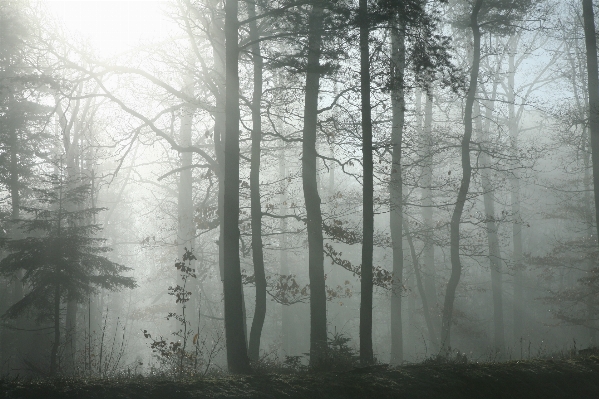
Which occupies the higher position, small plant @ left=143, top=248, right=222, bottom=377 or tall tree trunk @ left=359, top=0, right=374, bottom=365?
tall tree trunk @ left=359, top=0, right=374, bottom=365

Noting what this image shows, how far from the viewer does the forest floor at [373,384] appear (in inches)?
209

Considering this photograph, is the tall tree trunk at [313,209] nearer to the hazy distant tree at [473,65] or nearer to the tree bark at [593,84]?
the hazy distant tree at [473,65]

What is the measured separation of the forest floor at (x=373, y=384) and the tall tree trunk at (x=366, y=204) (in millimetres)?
2108

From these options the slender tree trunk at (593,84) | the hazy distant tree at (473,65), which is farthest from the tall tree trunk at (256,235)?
the slender tree trunk at (593,84)

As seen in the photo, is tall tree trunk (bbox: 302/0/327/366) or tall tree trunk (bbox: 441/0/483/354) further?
tall tree trunk (bbox: 441/0/483/354)

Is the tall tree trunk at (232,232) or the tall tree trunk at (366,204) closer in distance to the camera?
the tall tree trunk at (366,204)

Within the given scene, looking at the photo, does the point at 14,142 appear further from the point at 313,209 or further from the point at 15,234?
the point at 313,209

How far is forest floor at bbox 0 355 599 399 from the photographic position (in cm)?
Result: 530

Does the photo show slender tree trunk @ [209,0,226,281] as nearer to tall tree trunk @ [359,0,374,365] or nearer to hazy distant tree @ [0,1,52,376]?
tall tree trunk @ [359,0,374,365]

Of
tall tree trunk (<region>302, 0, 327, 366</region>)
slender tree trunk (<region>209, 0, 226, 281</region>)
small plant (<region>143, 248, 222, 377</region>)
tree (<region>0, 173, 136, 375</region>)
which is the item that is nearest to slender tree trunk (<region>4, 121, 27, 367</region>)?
tree (<region>0, 173, 136, 375</region>)

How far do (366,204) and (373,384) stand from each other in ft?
13.3

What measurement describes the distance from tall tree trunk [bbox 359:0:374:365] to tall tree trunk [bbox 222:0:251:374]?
233 centimetres

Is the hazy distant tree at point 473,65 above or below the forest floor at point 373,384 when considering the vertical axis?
above

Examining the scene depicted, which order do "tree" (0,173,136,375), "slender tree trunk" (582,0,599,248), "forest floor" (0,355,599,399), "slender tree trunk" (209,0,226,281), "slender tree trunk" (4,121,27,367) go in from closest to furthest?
"forest floor" (0,355,599,399) → "slender tree trunk" (209,0,226,281) → "slender tree trunk" (582,0,599,248) → "tree" (0,173,136,375) → "slender tree trunk" (4,121,27,367)
